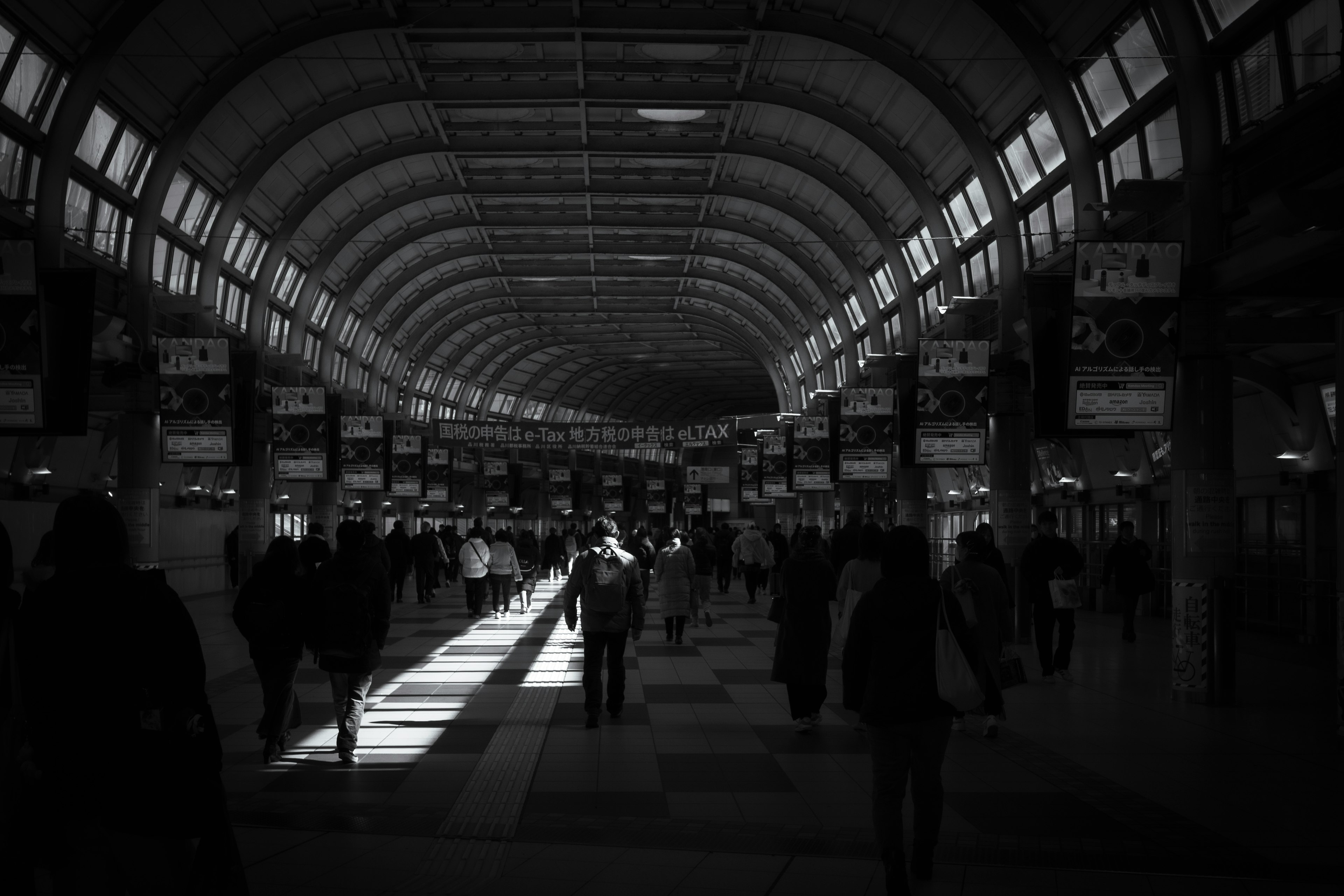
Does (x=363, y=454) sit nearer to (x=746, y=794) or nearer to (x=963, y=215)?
(x=963, y=215)

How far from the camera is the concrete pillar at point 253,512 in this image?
96.7 ft

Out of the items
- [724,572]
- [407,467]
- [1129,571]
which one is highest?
[407,467]

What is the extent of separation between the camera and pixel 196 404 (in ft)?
70.4

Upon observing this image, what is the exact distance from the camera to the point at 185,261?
31.8 meters

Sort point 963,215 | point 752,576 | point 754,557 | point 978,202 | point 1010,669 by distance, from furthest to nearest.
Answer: point 963,215
point 978,202
point 752,576
point 754,557
point 1010,669

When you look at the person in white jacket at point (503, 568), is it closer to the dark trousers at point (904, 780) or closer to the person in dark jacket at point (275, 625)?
the person in dark jacket at point (275, 625)

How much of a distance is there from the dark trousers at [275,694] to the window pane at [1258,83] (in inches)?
543

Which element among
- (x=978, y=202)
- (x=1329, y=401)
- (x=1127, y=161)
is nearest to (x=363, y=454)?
(x=978, y=202)

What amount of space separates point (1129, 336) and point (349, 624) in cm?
882

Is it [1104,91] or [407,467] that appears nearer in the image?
[1104,91]

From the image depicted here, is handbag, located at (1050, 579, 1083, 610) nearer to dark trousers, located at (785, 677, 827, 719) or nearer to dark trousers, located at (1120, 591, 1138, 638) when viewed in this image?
dark trousers, located at (785, 677, 827, 719)

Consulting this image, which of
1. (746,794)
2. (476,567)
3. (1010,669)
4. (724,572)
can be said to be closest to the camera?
(746,794)

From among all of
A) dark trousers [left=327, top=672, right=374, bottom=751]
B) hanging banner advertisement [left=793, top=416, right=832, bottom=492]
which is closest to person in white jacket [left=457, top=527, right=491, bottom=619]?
hanging banner advertisement [left=793, top=416, right=832, bottom=492]

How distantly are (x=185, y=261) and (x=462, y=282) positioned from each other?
1624 centimetres
